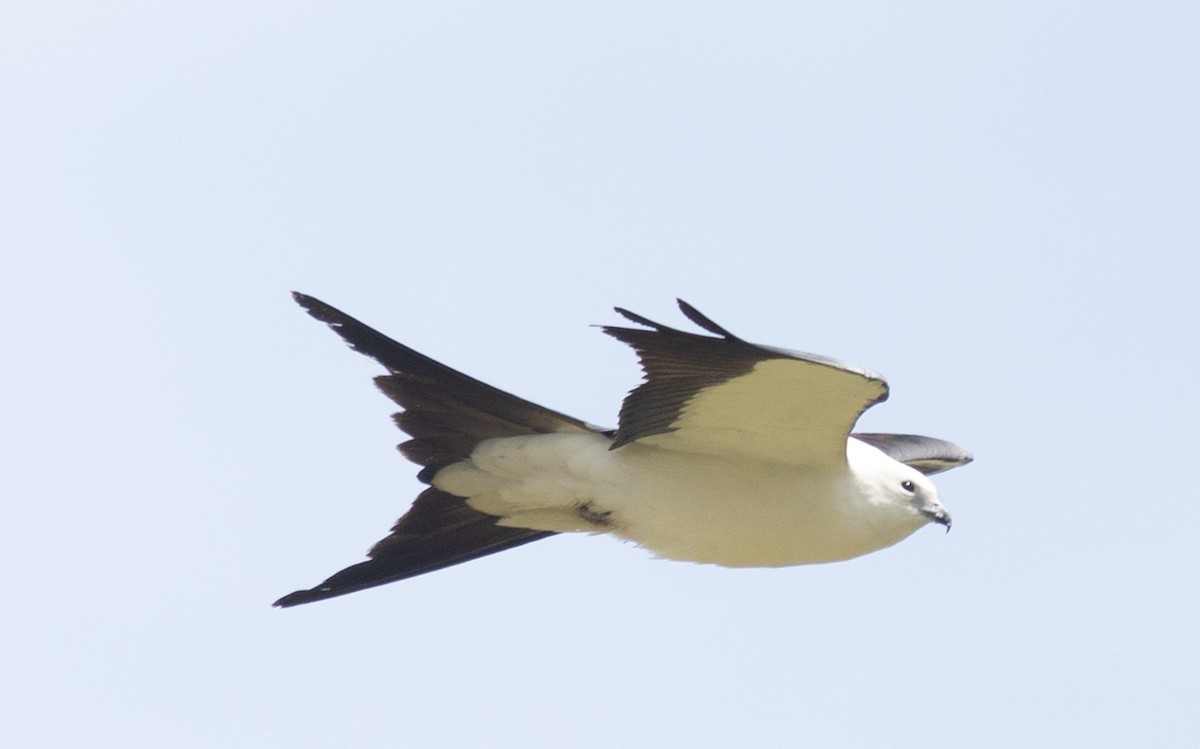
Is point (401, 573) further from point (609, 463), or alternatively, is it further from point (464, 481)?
point (609, 463)

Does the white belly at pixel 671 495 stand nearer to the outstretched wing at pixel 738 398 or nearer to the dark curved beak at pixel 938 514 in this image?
the outstretched wing at pixel 738 398

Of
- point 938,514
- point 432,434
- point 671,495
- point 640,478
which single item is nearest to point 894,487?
point 938,514

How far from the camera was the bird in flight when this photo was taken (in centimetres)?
868

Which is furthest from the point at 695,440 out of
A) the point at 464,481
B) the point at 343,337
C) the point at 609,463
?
the point at 343,337

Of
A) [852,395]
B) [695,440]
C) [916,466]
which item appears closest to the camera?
[852,395]

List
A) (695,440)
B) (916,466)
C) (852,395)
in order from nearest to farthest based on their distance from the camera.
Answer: (852,395) < (695,440) < (916,466)

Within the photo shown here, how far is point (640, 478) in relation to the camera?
8.88 m

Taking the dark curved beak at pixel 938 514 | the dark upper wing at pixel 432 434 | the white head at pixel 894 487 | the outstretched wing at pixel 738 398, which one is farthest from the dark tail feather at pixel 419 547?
the dark curved beak at pixel 938 514

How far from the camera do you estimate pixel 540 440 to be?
888cm

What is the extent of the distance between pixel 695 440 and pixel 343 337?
65.3 inches

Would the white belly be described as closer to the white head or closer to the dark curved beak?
the white head

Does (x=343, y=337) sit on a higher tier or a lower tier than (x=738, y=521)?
higher

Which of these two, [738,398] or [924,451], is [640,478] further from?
[924,451]

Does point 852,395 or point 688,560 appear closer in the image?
point 852,395
